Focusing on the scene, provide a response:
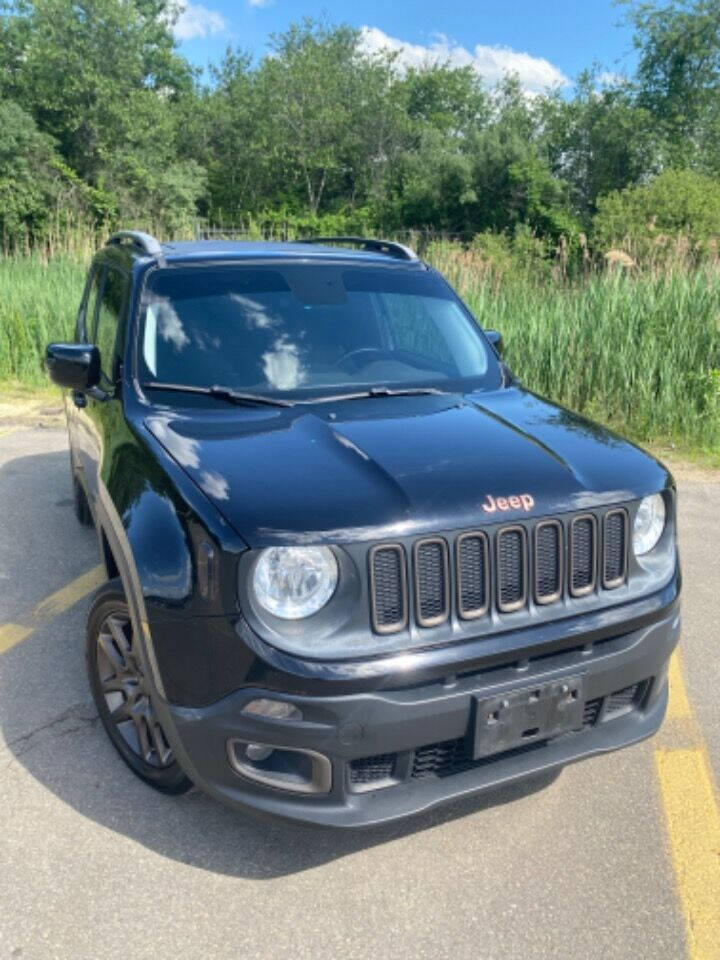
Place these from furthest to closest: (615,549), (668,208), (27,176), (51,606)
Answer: (27,176)
(668,208)
(51,606)
(615,549)

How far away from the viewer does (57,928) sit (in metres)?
2.32

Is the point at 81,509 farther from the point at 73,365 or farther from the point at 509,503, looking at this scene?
the point at 509,503

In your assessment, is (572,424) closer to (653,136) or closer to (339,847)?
(339,847)

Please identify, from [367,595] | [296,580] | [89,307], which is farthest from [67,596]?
Answer: [367,595]

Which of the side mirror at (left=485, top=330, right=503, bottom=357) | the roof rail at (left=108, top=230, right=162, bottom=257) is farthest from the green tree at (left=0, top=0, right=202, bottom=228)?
the side mirror at (left=485, top=330, right=503, bottom=357)

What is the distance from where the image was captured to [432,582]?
7.59 feet

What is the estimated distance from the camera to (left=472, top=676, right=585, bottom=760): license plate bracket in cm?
231

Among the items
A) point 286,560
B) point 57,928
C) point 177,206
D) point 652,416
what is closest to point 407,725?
point 286,560

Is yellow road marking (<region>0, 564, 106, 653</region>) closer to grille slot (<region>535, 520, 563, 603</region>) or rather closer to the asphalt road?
the asphalt road

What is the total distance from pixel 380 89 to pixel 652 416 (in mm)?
43081

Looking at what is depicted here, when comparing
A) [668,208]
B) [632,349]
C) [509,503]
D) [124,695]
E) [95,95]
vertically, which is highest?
[95,95]

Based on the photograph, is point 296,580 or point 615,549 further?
point 615,549

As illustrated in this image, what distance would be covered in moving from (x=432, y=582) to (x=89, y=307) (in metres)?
3.53

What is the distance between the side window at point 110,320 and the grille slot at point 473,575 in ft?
6.00
